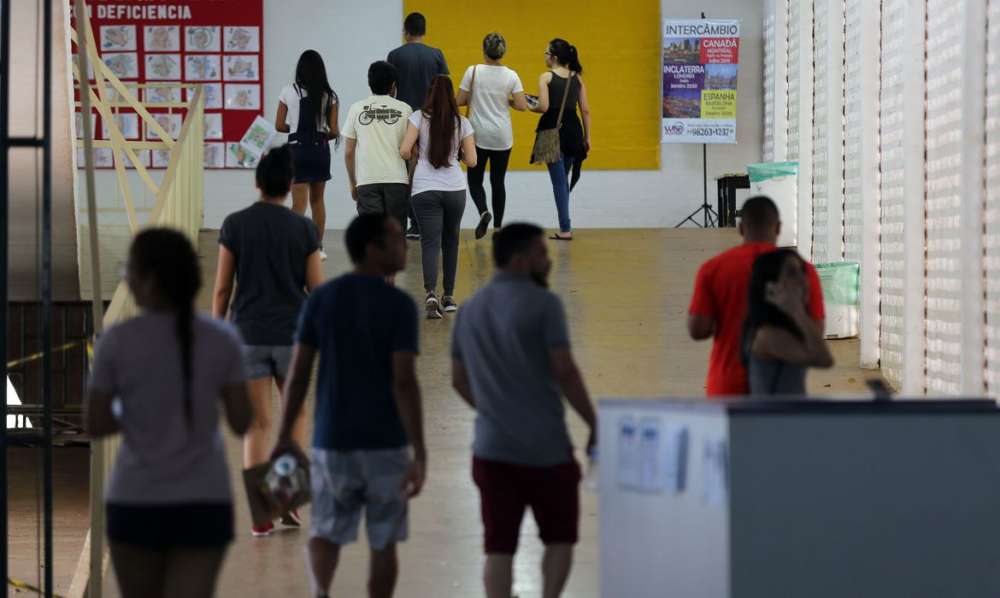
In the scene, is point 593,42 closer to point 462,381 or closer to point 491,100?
point 491,100

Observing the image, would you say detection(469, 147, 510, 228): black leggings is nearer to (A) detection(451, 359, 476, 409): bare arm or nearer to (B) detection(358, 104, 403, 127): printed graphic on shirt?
(B) detection(358, 104, 403, 127): printed graphic on shirt

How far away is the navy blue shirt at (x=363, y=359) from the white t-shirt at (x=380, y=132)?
5.11 m

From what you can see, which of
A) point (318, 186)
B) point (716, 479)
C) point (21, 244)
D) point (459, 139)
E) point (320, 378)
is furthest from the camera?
point (21, 244)

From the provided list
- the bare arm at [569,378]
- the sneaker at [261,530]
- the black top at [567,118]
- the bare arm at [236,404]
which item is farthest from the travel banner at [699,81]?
the bare arm at [236,404]

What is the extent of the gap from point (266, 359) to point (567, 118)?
23.0 ft

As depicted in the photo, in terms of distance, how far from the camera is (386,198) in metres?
9.94

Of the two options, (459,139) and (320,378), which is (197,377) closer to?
(320,378)

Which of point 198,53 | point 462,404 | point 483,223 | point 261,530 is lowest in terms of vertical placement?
point 261,530

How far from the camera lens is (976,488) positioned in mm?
4355

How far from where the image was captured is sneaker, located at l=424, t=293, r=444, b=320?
10.4 metres

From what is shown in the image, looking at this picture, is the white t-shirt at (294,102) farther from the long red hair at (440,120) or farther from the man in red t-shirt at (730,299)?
the man in red t-shirt at (730,299)

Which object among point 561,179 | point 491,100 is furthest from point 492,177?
point 561,179

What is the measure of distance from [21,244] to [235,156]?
16.4 ft

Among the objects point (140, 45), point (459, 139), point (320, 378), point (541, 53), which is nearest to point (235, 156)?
point (140, 45)
